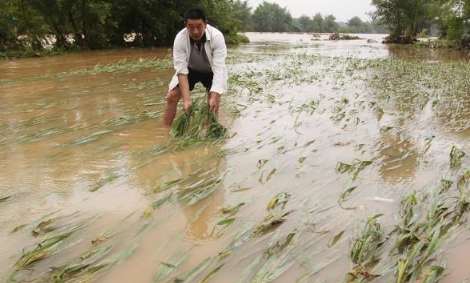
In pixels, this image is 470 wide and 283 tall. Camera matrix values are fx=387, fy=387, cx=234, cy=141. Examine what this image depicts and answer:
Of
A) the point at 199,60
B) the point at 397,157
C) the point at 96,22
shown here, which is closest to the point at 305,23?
the point at 96,22

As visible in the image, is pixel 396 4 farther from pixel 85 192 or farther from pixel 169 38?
pixel 85 192

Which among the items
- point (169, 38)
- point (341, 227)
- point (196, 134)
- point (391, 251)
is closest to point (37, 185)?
→ point (196, 134)

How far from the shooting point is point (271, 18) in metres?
100

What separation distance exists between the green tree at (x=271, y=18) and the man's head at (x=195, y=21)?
97584 mm

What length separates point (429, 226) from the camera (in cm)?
220

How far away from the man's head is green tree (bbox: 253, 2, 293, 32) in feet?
320

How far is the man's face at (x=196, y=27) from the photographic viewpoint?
3.77 meters

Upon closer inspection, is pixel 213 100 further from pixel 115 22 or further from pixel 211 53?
pixel 115 22

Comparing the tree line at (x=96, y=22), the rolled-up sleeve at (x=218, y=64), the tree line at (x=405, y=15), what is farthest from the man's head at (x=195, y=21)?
the tree line at (x=405, y=15)

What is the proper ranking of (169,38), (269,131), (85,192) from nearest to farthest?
(85,192)
(269,131)
(169,38)

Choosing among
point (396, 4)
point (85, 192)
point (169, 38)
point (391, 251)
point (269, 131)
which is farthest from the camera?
point (396, 4)

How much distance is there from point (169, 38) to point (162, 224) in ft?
84.0

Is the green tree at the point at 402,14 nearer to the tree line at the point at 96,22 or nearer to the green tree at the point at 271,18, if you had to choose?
the tree line at the point at 96,22

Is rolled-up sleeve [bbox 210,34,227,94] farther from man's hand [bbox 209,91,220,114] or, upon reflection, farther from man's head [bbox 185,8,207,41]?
man's head [bbox 185,8,207,41]
